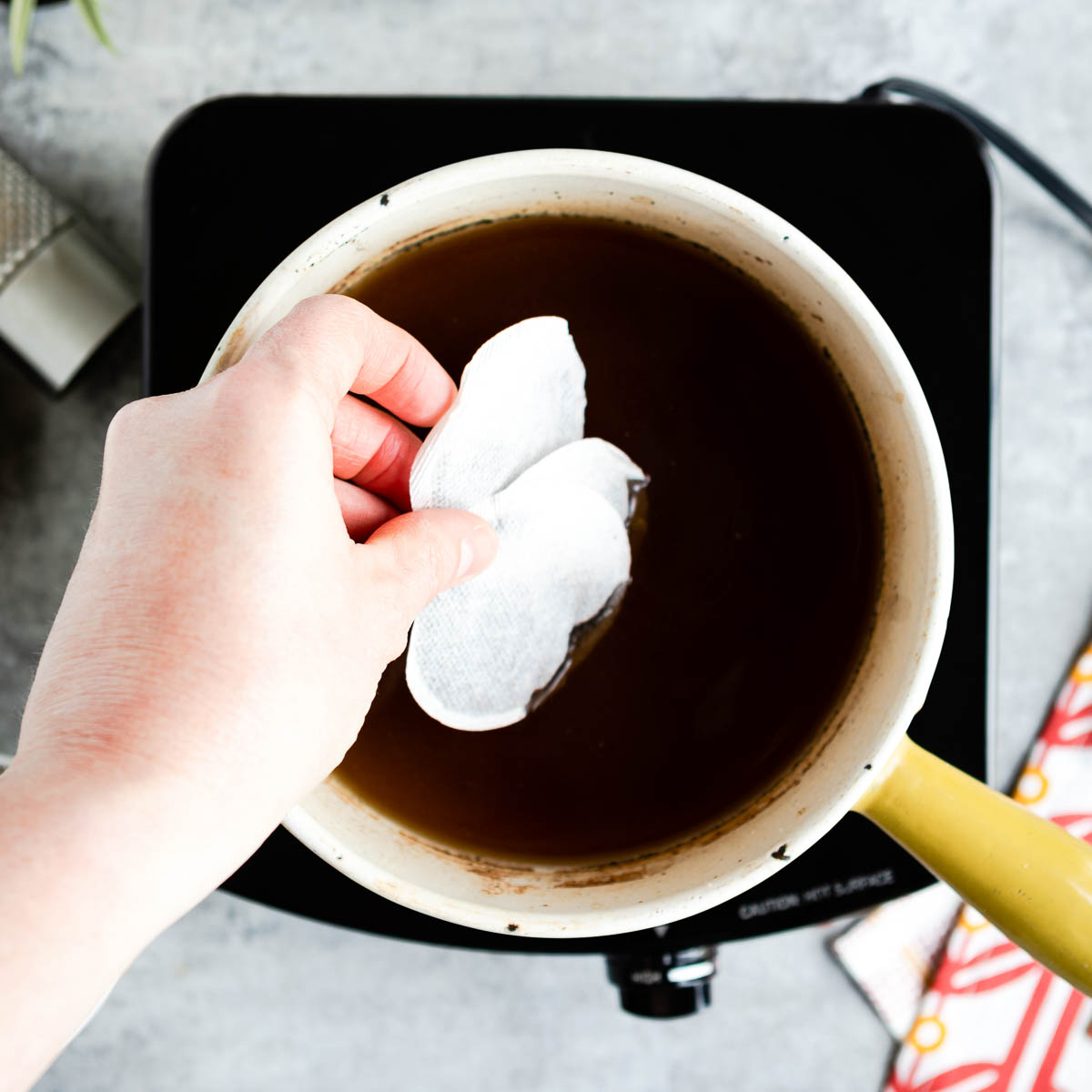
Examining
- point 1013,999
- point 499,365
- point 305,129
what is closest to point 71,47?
point 305,129

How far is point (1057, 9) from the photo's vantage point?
56 cm

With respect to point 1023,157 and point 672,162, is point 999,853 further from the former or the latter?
point 1023,157

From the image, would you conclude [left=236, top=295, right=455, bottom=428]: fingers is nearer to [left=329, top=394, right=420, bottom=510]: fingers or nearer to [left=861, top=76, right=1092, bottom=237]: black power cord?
[left=329, top=394, right=420, bottom=510]: fingers

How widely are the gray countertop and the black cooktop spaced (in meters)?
0.13

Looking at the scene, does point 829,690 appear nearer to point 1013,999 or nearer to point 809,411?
point 809,411

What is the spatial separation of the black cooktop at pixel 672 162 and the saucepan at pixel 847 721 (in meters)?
0.10

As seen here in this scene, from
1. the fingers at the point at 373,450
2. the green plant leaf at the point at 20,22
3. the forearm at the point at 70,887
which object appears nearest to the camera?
the forearm at the point at 70,887

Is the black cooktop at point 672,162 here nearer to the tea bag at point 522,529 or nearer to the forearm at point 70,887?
the tea bag at point 522,529

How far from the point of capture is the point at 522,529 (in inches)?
14.8

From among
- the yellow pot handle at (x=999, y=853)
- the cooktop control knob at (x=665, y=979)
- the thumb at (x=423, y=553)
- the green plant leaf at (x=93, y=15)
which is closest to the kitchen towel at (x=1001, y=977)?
the cooktop control knob at (x=665, y=979)

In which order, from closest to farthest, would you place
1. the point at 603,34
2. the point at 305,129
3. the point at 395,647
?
the point at 395,647 → the point at 305,129 → the point at 603,34

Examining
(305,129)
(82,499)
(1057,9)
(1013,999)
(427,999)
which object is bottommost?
(427,999)

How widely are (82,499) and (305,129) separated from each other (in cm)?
28

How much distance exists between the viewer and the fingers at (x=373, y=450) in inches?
14.2
